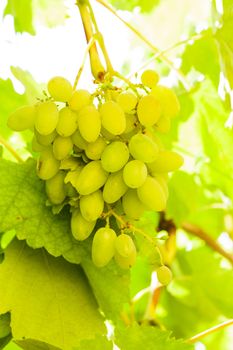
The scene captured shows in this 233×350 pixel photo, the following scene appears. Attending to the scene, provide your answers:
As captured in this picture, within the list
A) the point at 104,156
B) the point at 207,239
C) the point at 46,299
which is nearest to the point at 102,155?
the point at 104,156

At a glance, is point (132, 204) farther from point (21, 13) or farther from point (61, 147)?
point (21, 13)

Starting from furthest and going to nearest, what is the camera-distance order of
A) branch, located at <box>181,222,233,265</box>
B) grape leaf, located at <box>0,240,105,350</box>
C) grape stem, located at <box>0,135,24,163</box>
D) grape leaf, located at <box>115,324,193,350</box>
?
branch, located at <box>181,222,233,265</box> < grape stem, located at <box>0,135,24,163</box> < grape leaf, located at <box>0,240,105,350</box> < grape leaf, located at <box>115,324,193,350</box>

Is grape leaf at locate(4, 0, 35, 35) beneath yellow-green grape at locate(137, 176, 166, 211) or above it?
above

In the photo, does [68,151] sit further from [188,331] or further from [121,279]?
[188,331]

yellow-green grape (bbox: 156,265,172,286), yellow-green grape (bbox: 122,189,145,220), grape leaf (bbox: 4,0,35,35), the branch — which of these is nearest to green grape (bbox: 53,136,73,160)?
yellow-green grape (bbox: 122,189,145,220)

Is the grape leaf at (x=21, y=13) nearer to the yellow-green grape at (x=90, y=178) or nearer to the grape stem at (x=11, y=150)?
the grape stem at (x=11, y=150)

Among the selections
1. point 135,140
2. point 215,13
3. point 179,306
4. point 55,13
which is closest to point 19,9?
point 55,13

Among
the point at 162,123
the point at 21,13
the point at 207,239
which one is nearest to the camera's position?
the point at 162,123

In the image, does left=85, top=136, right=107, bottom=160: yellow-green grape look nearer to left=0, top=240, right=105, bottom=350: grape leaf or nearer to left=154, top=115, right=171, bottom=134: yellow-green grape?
left=154, top=115, right=171, bottom=134: yellow-green grape
